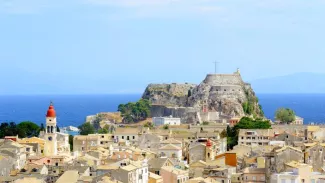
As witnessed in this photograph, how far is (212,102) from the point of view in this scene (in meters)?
111

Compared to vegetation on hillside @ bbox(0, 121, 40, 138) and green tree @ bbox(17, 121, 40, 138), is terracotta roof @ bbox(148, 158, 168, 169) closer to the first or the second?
vegetation on hillside @ bbox(0, 121, 40, 138)

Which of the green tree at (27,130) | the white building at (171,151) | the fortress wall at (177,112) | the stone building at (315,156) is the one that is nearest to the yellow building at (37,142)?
the white building at (171,151)

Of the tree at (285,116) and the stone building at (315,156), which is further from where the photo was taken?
the tree at (285,116)

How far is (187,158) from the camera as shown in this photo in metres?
63.9

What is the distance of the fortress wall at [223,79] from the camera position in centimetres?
11538

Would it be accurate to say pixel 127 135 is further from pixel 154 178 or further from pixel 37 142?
pixel 154 178

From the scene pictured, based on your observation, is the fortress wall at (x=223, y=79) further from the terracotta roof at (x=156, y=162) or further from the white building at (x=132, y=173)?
the white building at (x=132, y=173)

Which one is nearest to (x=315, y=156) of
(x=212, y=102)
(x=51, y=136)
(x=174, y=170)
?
(x=174, y=170)

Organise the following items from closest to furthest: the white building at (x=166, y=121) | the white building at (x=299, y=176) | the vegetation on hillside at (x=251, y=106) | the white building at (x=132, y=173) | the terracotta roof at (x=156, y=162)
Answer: the white building at (x=299, y=176), the white building at (x=132, y=173), the terracotta roof at (x=156, y=162), the white building at (x=166, y=121), the vegetation on hillside at (x=251, y=106)

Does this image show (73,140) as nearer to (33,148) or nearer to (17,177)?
(33,148)

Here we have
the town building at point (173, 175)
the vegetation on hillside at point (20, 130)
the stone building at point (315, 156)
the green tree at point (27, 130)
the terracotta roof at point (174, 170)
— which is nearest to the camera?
the stone building at point (315, 156)

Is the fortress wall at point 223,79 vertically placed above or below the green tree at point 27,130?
above

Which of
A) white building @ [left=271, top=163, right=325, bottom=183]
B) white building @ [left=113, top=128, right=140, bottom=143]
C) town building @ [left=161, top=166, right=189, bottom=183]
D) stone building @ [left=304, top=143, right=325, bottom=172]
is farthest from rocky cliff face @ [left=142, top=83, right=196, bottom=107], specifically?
white building @ [left=271, top=163, right=325, bottom=183]

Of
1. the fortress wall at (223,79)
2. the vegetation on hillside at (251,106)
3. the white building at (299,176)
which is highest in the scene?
the fortress wall at (223,79)
